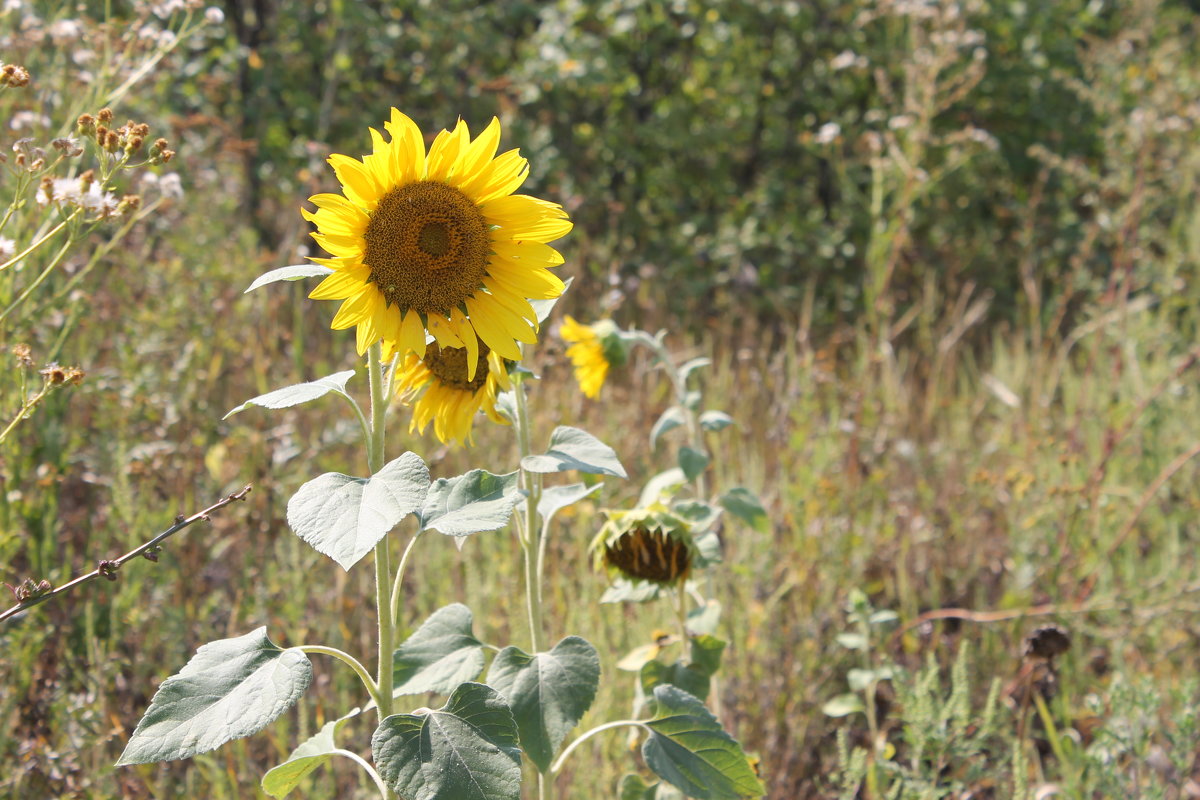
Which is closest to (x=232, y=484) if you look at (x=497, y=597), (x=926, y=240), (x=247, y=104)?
(x=497, y=597)

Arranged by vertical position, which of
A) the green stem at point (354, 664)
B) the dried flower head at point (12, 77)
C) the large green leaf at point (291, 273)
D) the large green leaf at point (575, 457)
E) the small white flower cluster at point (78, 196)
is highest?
the dried flower head at point (12, 77)

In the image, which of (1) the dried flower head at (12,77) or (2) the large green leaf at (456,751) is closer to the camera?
(2) the large green leaf at (456,751)

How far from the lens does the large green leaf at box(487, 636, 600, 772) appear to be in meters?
1.04

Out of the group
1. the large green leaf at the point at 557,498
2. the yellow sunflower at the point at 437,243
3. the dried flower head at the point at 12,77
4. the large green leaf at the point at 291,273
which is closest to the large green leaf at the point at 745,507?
the large green leaf at the point at 557,498

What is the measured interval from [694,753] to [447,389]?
1.71ft

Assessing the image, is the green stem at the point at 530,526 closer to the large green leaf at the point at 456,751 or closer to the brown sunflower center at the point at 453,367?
the brown sunflower center at the point at 453,367

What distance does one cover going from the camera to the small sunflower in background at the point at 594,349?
1638mm

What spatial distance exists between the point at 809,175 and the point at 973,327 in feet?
4.11

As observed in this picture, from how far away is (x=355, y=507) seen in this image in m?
0.85

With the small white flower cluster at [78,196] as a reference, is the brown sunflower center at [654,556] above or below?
below

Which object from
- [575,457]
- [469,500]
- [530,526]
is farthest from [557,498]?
[469,500]

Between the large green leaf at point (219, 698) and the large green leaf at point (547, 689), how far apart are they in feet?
0.87

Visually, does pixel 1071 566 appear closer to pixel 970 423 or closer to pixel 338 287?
pixel 970 423

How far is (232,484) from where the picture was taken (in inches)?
96.5
